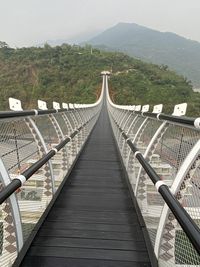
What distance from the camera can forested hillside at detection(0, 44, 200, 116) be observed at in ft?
253

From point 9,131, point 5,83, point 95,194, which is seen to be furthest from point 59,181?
point 5,83

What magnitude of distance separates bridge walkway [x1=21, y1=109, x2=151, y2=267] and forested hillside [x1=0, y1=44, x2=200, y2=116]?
197 feet

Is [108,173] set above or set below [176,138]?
below

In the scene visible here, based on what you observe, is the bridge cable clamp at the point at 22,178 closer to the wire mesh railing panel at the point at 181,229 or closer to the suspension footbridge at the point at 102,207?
the suspension footbridge at the point at 102,207

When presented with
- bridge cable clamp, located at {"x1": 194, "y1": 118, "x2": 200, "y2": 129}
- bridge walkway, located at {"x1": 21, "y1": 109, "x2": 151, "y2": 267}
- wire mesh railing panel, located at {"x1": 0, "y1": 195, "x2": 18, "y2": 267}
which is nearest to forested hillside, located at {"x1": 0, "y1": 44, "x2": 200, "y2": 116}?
bridge walkway, located at {"x1": 21, "y1": 109, "x2": 151, "y2": 267}

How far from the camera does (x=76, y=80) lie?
89.9 metres

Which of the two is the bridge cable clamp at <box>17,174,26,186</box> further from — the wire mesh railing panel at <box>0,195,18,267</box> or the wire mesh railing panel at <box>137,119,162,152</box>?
the wire mesh railing panel at <box>137,119,162,152</box>

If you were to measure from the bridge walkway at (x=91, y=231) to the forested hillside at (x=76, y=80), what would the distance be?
197ft

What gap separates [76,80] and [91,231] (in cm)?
8737

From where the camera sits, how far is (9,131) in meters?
3.29

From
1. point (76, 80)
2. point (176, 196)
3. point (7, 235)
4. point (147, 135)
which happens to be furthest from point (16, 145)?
point (76, 80)

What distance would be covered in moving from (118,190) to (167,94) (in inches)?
2902

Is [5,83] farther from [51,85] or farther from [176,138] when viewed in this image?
[176,138]

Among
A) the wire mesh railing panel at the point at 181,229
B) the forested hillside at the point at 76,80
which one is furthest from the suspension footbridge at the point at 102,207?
the forested hillside at the point at 76,80
